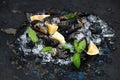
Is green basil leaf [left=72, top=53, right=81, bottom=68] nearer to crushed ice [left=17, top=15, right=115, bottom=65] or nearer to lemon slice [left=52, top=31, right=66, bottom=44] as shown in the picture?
crushed ice [left=17, top=15, right=115, bottom=65]

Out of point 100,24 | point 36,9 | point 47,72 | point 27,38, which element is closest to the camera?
point 47,72

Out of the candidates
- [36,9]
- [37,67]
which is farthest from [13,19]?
[37,67]

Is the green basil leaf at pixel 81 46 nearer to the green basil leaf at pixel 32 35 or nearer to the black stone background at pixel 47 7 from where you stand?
the black stone background at pixel 47 7

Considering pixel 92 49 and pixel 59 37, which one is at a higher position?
pixel 59 37

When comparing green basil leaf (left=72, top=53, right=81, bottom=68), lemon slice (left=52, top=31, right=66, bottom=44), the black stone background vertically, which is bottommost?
green basil leaf (left=72, top=53, right=81, bottom=68)

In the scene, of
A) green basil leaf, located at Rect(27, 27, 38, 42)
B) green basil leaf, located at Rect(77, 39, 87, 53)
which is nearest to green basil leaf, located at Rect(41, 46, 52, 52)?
green basil leaf, located at Rect(27, 27, 38, 42)

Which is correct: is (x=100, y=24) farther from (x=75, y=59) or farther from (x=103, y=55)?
(x=75, y=59)

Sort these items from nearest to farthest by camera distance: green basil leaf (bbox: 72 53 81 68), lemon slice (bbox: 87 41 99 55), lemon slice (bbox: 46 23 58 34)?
green basil leaf (bbox: 72 53 81 68), lemon slice (bbox: 87 41 99 55), lemon slice (bbox: 46 23 58 34)

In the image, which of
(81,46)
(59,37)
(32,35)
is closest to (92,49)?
(81,46)

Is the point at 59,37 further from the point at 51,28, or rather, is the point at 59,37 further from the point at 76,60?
the point at 76,60

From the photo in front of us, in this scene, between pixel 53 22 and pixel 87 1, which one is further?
pixel 87 1

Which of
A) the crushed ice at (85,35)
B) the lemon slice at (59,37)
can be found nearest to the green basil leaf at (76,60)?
the crushed ice at (85,35)
